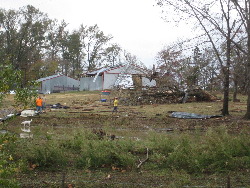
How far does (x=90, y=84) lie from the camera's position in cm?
4422

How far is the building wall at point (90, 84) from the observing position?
1668 inches

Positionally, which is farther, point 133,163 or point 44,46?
point 44,46

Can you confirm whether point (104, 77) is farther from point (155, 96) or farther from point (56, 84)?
point (155, 96)

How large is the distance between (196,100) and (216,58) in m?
8.67

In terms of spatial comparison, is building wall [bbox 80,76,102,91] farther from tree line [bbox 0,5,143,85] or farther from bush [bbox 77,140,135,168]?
bush [bbox 77,140,135,168]

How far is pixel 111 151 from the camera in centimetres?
773

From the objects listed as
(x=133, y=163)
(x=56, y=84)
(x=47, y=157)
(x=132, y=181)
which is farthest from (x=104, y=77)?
(x=132, y=181)

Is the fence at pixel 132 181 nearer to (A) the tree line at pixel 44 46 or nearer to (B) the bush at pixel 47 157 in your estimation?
(B) the bush at pixel 47 157

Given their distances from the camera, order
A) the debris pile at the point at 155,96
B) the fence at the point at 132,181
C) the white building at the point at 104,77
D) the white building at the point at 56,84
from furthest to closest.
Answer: the white building at the point at 56,84
the white building at the point at 104,77
the debris pile at the point at 155,96
the fence at the point at 132,181

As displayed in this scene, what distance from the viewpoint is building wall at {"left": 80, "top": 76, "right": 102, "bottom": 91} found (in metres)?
42.4

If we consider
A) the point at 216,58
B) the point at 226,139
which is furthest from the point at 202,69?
the point at 226,139

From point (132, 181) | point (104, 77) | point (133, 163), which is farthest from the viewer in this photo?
point (104, 77)

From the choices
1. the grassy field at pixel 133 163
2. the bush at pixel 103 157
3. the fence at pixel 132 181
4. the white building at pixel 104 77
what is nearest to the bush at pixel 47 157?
the grassy field at pixel 133 163

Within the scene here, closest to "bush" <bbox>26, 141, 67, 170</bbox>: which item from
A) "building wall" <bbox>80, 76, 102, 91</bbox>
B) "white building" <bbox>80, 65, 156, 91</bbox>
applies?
"white building" <bbox>80, 65, 156, 91</bbox>
